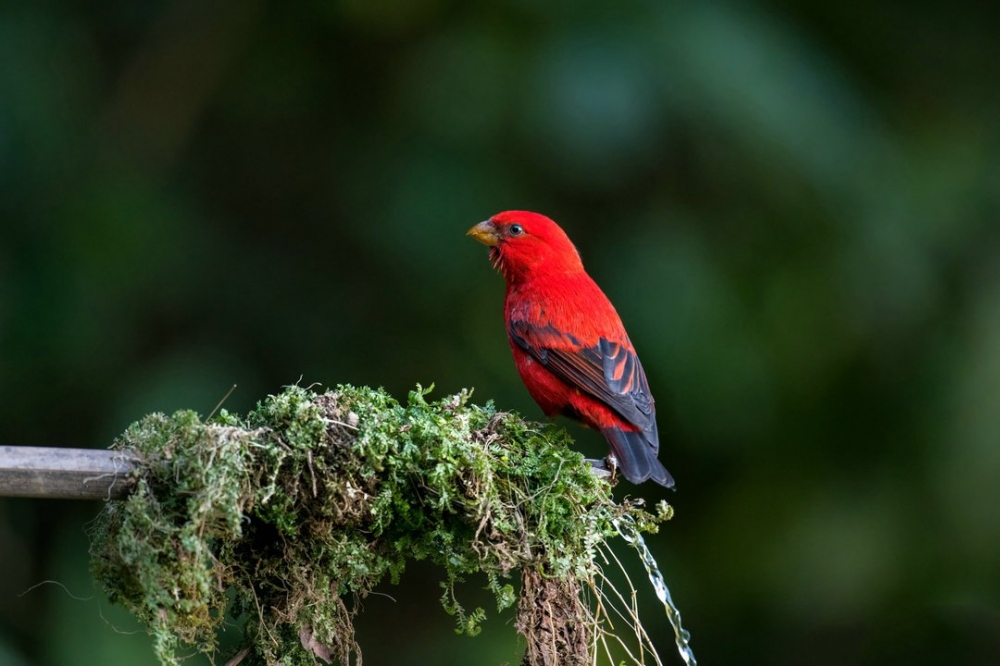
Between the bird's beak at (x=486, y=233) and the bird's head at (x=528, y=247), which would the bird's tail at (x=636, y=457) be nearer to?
the bird's head at (x=528, y=247)

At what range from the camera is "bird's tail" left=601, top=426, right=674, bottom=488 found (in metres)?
4.16

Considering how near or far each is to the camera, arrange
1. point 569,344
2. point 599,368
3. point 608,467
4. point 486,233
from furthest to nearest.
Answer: point 486,233
point 569,344
point 599,368
point 608,467

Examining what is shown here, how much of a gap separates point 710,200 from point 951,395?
1.55 metres

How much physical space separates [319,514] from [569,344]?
1.85 m

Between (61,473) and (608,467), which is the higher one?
(608,467)

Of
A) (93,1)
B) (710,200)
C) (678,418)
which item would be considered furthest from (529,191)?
(93,1)

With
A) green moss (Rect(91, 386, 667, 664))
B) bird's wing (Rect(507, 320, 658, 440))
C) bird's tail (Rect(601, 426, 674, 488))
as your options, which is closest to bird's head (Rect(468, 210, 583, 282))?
bird's wing (Rect(507, 320, 658, 440))

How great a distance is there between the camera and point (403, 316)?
647 cm

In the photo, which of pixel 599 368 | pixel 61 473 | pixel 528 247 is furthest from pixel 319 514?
pixel 528 247

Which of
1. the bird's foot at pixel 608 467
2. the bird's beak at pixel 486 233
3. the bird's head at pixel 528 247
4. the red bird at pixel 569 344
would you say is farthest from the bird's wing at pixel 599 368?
the bird's beak at pixel 486 233

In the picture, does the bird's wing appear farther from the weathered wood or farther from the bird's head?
the weathered wood

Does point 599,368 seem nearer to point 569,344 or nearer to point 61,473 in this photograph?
point 569,344

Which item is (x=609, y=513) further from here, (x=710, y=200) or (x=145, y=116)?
(x=145, y=116)

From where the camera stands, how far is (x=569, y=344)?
469cm
